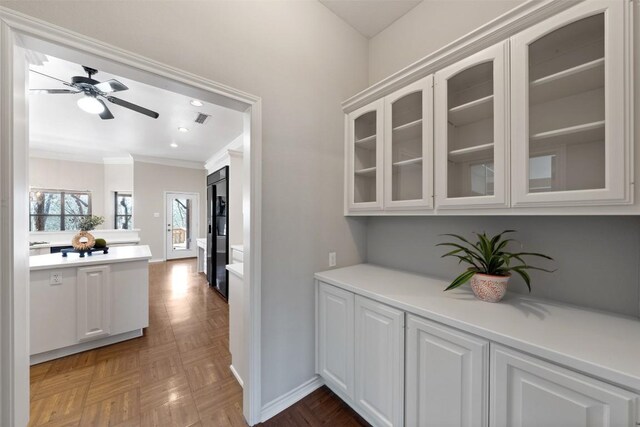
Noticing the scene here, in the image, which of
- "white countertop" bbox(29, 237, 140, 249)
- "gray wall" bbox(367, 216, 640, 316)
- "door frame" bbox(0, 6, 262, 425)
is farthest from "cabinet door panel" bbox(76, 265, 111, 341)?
"white countertop" bbox(29, 237, 140, 249)

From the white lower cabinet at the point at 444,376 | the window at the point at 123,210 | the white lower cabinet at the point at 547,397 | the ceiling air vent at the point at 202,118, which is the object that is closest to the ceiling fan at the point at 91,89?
the ceiling air vent at the point at 202,118

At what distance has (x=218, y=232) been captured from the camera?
164 inches

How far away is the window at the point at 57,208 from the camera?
18.4 feet

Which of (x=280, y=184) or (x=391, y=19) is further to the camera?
(x=391, y=19)

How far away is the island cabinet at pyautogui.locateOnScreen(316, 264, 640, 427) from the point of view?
2.43 ft

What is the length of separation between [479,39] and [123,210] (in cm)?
830

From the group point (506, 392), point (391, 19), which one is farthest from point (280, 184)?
point (391, 19)

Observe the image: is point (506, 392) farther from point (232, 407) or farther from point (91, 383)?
point (91, 383)

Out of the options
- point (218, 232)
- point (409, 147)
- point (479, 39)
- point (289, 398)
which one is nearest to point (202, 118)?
point (218, 232)

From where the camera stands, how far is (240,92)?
138 cm

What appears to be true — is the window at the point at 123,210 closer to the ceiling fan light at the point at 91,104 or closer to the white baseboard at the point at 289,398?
the ceiling fan light at the point at 91,104

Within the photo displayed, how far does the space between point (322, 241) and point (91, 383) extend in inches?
84.4

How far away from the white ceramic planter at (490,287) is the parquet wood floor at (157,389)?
112 cm

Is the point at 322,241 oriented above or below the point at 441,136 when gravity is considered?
below
